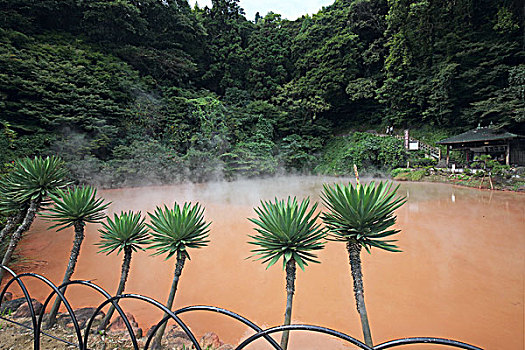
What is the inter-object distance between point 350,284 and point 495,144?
42.1 feet

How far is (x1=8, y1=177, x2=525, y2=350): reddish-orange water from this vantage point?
1929 mm

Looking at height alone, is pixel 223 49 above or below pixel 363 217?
above

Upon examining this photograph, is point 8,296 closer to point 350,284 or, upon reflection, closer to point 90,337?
point 90,337

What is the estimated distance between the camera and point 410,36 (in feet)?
43.9

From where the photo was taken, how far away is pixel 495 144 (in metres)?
10.4

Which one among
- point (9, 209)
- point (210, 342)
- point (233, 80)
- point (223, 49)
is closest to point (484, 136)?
point (210, 342)

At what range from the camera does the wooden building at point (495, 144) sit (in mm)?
9945

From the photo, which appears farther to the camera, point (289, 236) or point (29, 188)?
point (29, 188)

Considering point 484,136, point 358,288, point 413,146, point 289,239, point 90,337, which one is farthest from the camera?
point 413,146

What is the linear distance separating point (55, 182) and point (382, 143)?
14.3m

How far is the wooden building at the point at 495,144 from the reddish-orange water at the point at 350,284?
803 centimetres

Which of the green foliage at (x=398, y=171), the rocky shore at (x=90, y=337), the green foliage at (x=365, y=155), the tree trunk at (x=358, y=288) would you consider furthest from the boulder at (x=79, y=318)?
the green foliage at (x=398, y=171)

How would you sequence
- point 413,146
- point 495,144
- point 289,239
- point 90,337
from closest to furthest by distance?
point 289,239
point 90,337
point 495,144
point 413,146

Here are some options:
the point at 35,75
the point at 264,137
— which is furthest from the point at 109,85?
the point at 264,137
